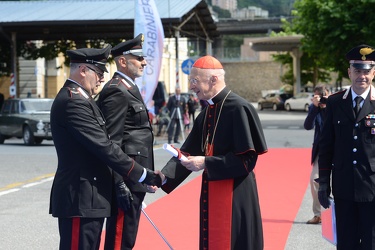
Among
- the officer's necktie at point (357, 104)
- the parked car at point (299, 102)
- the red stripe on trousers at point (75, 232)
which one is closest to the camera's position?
the red stripe on trousers at point (75, 232)

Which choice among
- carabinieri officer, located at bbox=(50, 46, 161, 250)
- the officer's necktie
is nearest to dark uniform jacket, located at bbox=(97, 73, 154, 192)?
carabinieri officer, located at bbox=(50, 46, 161, 250)

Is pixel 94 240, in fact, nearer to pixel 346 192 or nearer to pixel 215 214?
pixel 215 214

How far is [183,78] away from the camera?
79312 millimetres

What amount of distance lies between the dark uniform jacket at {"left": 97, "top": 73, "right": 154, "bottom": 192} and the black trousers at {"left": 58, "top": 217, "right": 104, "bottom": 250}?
945 mm

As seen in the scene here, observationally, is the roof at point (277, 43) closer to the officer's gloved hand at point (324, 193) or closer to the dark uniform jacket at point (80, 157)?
the officer's gloved hand at point (324, 193)

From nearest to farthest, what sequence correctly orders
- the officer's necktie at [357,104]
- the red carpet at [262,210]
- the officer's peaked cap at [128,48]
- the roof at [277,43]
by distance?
1. the officer's necktie at [357,104]
2. the officer's peaked cap at [128,48]
3. the red carpet at [262,210]
4. the roof at [277,43]

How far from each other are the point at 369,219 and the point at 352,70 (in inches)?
43.8

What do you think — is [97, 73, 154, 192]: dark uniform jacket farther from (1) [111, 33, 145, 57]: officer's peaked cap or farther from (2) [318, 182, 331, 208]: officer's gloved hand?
(2) [318, 182, 331, 208]: officer's gloved hand

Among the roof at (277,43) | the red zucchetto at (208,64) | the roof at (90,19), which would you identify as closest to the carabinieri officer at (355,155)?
the red zucchetto at (208,64)

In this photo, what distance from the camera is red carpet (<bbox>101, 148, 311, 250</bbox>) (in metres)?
9.12

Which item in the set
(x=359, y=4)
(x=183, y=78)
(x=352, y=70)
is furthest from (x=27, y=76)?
(x=352, y=70)

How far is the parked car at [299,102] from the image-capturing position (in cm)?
5825

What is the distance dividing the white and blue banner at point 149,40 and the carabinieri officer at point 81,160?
16326mm

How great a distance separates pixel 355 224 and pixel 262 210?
5159 mm
